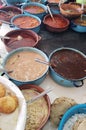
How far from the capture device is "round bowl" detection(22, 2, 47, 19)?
1.58 m

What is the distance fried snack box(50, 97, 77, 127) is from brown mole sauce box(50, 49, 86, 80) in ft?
0.51

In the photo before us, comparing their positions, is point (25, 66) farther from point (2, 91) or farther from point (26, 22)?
point (26, 22)

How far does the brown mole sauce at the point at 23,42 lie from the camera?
1.28 metres

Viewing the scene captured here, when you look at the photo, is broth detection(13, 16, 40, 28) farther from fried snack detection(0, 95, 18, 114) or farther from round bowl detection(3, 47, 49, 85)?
fried snack detection(0, 95, 18, 114)

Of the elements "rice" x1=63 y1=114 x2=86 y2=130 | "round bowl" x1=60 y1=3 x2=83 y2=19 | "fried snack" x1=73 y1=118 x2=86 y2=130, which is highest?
"round bowl" x1=60 y1=3 x2=83 y2=19

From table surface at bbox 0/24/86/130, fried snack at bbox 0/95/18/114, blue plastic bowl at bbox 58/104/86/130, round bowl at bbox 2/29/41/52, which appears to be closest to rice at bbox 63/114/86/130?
blue plastic bowl at bbox 58/104/86/130

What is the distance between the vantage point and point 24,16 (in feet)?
5.07

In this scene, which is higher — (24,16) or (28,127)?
(24,16)

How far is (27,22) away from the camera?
148 cm

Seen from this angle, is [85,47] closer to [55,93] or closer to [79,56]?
[79,56]

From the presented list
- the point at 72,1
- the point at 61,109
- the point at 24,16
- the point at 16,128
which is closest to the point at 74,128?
the point at 61,109

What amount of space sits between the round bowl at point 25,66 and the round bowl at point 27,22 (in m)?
0.28

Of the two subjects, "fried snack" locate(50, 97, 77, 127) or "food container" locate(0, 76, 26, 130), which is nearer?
"food container" locate(0, 76, 26, 130)

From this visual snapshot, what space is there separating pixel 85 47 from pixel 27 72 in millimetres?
504
